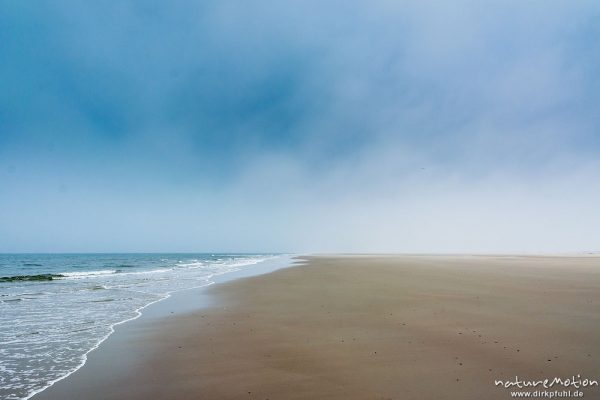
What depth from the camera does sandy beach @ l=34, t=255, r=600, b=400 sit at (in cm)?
543

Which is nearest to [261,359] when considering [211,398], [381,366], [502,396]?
[211,398]

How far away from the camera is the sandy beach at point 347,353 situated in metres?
5.43

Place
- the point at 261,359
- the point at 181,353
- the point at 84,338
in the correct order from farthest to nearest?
the point at 84,338 < the point at 181,353 < the point at 261,359

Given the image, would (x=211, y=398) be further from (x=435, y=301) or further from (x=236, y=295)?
(x=236, y=295)

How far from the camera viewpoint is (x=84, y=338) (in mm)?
9016

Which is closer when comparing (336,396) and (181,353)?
(336,396)

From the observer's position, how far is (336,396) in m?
5.09

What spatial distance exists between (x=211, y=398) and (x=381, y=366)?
3.11m

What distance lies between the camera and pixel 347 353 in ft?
23.3

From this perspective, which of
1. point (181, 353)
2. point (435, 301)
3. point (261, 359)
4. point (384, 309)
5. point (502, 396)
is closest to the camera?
point (502, 396)

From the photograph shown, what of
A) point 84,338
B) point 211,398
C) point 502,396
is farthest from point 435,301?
point 84,338

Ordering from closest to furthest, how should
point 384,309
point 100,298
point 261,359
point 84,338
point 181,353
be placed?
point 261,359 < point 181,353 < point 84,338 < point 384,309 < point 100,298

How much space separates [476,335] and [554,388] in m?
3.01

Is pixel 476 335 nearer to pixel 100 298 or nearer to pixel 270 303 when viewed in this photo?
pixel 270 303
